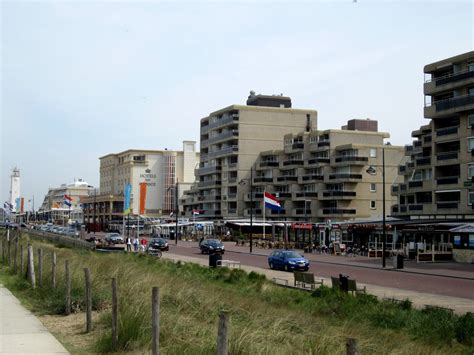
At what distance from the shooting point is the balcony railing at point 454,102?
5386 cm

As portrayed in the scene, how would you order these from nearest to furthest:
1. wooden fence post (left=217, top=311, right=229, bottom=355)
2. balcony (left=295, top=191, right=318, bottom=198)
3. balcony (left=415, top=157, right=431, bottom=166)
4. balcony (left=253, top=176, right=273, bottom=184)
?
wooden fence post (left=217, top=311, right=229, bottom=355) < balcony (left=415, top=157, right=431, bottom=166) < balcony (left=295, top=191, right=318, bottom=198) < balcony (left=253, top=176, right=273, bottom=184)

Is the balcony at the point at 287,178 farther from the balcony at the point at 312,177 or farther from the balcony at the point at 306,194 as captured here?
the balcony at the point at 306,194

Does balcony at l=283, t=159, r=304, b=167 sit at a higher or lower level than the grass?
higher

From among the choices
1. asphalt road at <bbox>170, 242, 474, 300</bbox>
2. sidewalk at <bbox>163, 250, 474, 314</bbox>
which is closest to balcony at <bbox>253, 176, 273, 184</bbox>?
asphalt road at <bbox>170, 242, 474, 300</bbox>

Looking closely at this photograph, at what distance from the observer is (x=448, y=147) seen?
58781 millimetres

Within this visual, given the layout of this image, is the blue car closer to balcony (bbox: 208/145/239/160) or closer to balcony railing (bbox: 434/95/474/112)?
balcony railing (bbox: 434/95/474/112)

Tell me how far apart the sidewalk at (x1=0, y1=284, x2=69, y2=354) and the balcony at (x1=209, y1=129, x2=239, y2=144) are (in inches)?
3529

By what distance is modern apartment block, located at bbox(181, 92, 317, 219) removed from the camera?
106312 millimetres

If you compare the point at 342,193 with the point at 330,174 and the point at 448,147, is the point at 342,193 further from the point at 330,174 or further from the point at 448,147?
the point at 448,147

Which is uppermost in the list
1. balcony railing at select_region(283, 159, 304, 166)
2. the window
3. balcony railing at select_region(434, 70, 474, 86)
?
balcony railing at select_region(434, 70, 474, 86)

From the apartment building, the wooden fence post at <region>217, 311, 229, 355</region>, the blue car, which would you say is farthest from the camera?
the apartment building

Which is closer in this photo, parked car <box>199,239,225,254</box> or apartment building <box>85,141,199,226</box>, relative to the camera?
parked car <box>199,239,225,254</box>

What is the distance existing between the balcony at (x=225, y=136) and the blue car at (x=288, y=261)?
68123mm

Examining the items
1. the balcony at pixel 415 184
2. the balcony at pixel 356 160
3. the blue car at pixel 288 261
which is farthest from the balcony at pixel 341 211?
the blue car at pixel 288 261
